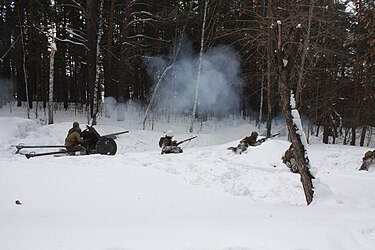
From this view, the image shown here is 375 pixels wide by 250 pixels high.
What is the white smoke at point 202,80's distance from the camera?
2566 cm

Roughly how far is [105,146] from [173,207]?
7.29 metres

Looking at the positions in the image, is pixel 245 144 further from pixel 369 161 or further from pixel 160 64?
pixel 160 64

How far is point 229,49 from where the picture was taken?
1001 inches

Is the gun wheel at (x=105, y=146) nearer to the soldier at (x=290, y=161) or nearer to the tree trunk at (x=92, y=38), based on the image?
the soldier at (x=290, y=161)

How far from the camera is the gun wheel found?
12.4 m

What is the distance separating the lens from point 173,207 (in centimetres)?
571

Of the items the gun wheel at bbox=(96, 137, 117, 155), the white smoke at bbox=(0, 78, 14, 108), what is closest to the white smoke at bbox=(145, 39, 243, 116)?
the white smoke at bbox=(0, 78, 14, 108)

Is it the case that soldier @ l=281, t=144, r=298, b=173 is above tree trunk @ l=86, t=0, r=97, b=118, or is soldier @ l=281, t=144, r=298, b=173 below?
below

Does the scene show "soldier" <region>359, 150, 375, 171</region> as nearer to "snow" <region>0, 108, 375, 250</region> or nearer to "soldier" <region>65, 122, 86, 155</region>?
"snow" <region>0, 108, 375, 250</region>

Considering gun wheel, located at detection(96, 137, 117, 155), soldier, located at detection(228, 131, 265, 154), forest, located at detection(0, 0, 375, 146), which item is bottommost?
gun wheel, located at detection(96, 137, 117, 155)

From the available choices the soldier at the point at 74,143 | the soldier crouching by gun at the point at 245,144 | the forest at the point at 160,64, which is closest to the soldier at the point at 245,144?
the soldier crouching by gun at the point at 245,144

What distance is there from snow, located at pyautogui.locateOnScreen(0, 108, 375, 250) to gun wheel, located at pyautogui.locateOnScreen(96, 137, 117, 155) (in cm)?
323

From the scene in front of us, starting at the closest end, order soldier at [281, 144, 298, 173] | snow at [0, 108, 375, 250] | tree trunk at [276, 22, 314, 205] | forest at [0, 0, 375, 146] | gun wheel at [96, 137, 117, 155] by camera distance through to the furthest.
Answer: snow at [0, 108, 375, 250]
tree trunk at [276, 22, 314, 205]
soldier at [281, 144, 298, 173]
gun wheel at [96, 137, 117, 155]
forest at [0, 0, 375, 146]

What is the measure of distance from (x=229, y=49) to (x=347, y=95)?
8740 millimetres
